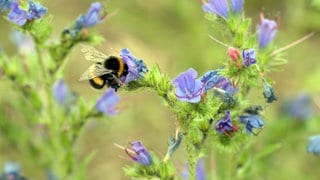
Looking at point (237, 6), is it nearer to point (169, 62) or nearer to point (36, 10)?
point (36, 10)

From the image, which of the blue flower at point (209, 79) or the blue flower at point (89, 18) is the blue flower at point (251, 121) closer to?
the blue flower at point (209, 79)

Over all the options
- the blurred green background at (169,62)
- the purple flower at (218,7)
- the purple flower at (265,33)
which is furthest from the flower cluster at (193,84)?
the blurred green background at (169,62)

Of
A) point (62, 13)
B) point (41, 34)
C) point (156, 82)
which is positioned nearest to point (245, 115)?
point (156, 82)

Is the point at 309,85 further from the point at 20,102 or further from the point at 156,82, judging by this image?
the point at 156,82

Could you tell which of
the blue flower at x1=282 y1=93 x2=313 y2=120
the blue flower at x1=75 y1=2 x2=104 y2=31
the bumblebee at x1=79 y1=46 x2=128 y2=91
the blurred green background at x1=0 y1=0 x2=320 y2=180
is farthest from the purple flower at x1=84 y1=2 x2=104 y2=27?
the blue flower at x1=282 y1=93 x2=313 y2=120

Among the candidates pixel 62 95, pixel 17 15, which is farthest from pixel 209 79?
pixel 62 95

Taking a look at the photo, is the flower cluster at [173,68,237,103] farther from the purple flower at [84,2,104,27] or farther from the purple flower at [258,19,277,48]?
the purple flower at [84,2,104,27]
